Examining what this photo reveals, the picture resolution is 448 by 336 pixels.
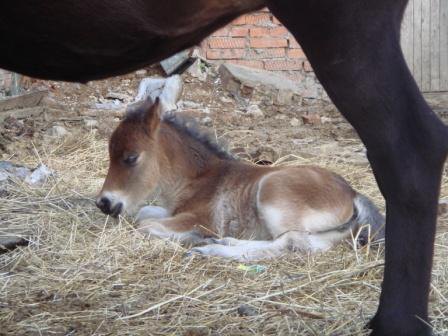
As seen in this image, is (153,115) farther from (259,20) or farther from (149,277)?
(259,20)

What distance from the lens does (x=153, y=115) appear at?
5684 mm

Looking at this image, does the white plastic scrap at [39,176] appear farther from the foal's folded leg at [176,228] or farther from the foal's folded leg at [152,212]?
the foal's folded leg at [176,228]

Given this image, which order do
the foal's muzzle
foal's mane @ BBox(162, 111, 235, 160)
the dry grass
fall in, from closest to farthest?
the dry grass < the foal's muzzle < foal's mane @ BBox(162, 111, 235, 160)

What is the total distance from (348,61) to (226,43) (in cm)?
792

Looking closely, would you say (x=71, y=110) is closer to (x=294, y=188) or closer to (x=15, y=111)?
(x=15, y=111)

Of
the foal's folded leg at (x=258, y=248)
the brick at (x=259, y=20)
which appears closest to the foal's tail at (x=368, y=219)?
the foal's folded leg at (x=258, y=248)

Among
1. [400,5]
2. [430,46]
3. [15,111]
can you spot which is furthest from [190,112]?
[400,5]

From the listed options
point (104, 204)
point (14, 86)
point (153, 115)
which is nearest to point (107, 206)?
point (104, 204)

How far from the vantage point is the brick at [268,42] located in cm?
1076

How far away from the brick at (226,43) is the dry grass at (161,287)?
5302 mm

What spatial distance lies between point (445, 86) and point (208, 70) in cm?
308

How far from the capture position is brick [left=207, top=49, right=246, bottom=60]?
35.2ft

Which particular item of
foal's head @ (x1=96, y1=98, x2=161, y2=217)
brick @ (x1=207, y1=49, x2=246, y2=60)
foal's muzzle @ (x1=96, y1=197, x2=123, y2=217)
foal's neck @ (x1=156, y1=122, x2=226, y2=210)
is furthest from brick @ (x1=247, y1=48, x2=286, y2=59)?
foal's muzzle @ (x1=96, y1=197, x2=123, y2=217)

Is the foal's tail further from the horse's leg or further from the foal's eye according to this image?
the horse's leg
